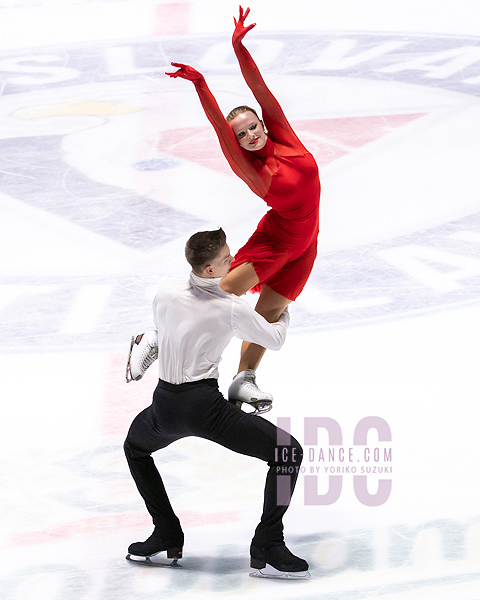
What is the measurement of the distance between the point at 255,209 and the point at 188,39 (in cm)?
556

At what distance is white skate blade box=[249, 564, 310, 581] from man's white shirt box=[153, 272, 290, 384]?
726mm

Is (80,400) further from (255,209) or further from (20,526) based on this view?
(255,209)

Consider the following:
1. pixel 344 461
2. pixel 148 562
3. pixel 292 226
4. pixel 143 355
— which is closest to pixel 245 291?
pixel 292 226

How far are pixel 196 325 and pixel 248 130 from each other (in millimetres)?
996

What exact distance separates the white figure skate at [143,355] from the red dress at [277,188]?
2.31ft

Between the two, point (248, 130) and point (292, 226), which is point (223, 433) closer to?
point (292, 226)

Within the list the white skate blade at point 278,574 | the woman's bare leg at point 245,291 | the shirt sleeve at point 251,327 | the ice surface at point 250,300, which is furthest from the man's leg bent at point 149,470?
the woman's bare leg at point 245,291

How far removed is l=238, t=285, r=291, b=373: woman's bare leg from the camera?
4082 millimetres

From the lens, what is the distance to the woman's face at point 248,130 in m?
3.79

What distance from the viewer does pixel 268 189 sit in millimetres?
3889

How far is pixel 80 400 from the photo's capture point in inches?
182

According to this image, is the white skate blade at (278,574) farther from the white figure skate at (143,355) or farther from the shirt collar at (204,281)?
the shirt collar at (204,281)

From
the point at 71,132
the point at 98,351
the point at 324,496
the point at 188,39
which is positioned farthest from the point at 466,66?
the point at 324,496

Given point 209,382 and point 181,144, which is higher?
point 181,144
